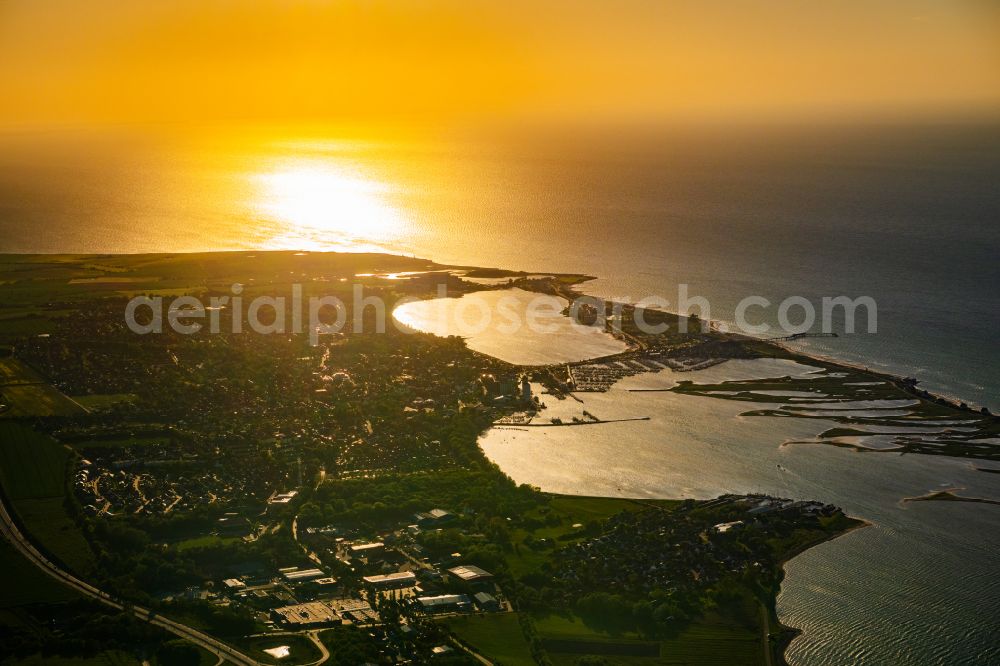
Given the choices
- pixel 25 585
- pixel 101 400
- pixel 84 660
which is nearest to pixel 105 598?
pixel 25 585

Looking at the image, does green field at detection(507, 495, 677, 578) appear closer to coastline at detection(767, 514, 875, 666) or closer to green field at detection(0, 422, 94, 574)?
coastline at detection(767, 514, 875, 666)

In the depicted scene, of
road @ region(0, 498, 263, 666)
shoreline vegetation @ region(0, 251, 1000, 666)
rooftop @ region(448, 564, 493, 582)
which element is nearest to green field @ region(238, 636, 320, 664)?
road @ region(0, 498, 263, 666)

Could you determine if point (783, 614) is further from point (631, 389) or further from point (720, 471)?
point (631, 389)

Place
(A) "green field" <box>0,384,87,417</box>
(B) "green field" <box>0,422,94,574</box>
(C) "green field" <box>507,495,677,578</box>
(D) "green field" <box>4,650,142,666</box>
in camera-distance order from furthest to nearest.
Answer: (A) "green field" <box>0,384,87,417</box>
(B) "green field" <box>0,422,94,574</box>
(C) "green field" <box>507,495,677,578</box>
(D) "green field" <box>4,650,142,666</box>

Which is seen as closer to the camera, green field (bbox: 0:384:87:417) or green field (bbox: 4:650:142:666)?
green field (bbox: 4:650:142:666)

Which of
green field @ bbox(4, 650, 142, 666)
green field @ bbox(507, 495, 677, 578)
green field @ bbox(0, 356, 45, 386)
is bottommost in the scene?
green field @ bbox(4, 650, 142, 666)

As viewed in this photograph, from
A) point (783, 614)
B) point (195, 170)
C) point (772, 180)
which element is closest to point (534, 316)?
point (783, 614)

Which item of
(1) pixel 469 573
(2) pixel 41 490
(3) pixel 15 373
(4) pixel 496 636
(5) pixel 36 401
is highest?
(3) pixel 15 373

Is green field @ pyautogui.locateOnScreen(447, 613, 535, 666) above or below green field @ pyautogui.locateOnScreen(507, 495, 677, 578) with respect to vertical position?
below

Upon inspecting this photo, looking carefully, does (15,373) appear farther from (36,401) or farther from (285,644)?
(285,644)
